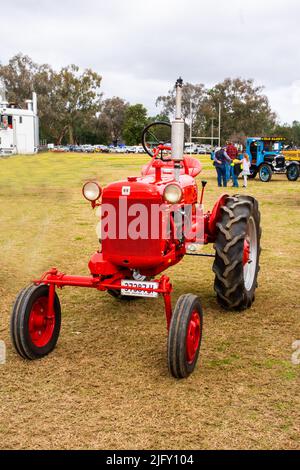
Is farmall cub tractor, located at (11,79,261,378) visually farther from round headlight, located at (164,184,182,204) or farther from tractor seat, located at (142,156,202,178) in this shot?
tractor seat, located at (142,156,202,178)

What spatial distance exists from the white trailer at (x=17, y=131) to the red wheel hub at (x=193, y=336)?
46862mm

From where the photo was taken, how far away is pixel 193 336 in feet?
12.2

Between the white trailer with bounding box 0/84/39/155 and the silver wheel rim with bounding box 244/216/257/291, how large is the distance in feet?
149

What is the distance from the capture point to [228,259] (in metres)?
4.69

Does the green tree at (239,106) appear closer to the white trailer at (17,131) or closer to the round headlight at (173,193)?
the white trailer at (17,131)

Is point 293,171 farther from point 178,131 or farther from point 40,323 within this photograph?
point 40,323

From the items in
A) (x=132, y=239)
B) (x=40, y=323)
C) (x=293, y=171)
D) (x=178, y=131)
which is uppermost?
(x=178, y=131)

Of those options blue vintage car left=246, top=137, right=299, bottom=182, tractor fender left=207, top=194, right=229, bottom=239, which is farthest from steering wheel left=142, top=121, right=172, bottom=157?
blue vintage car left=246, top=137, right=299, bottom=182

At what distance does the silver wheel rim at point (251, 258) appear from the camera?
17.6 ft

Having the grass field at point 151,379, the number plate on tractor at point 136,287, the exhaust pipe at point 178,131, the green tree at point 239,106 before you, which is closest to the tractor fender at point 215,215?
the grass field at point 151,379

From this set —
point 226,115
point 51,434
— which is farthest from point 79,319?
point 226,115

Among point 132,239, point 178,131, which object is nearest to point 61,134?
point 132,239

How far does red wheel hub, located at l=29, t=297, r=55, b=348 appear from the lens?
3977 mm

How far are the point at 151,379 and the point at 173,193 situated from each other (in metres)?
1.34
